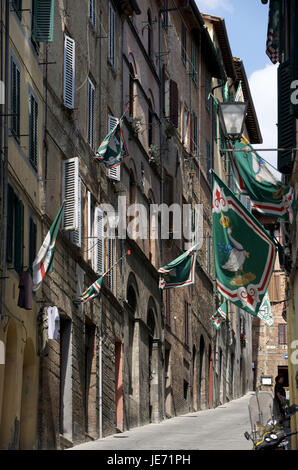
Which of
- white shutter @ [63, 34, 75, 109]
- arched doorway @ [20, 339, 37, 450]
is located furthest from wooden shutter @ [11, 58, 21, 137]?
white shutter @ [63, 34, 75, 109]

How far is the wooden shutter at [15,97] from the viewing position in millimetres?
19938

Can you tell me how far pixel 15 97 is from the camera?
791 inches

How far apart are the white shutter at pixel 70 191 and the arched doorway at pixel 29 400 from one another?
3.47 metres

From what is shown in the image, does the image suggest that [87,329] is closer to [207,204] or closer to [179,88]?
[179,88]

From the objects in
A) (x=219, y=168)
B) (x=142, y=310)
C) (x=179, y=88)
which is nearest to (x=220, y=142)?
(x=219, y=168)

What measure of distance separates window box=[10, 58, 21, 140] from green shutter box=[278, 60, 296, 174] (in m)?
4.92

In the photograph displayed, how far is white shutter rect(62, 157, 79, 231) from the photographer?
23750 millimetres

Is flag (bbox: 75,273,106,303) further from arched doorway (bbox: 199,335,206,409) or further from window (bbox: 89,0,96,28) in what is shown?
arched doorway (bbox: 199,335,206,409)

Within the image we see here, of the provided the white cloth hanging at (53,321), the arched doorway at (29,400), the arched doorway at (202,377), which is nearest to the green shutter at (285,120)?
the white cloth hanging at (53,321)

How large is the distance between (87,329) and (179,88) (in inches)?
701

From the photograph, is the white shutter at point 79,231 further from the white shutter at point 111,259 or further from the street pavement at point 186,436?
the street pavement at point 186,436

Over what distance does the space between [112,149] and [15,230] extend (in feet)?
23.8

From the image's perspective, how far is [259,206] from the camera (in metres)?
19.5

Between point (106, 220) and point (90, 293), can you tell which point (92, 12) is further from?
point (90, 293)
